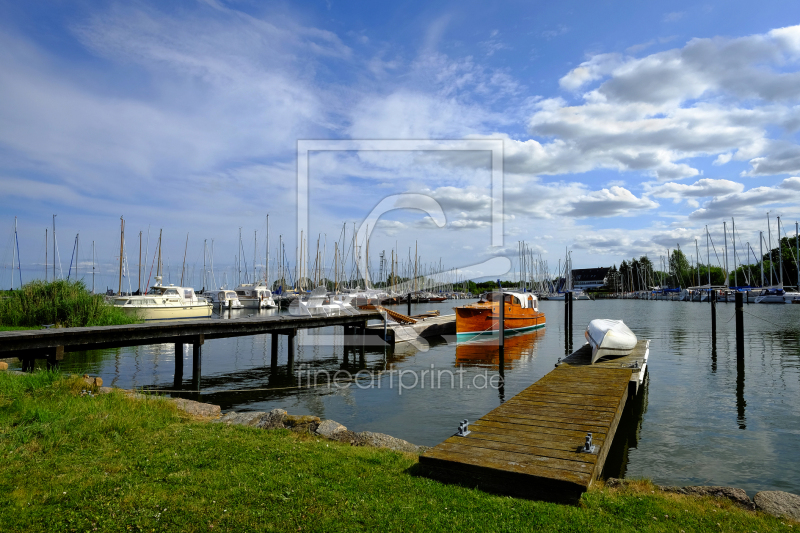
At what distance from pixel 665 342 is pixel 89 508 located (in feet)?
114

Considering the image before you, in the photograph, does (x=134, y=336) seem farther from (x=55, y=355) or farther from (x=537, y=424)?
(x=537, y=424)

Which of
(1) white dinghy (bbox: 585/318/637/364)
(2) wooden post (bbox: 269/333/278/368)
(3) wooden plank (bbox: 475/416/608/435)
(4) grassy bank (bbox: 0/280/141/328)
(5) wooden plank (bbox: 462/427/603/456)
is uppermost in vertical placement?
(4) grassy bank (bbox: 0/280/141/328)

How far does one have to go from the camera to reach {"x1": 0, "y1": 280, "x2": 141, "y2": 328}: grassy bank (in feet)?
82.9

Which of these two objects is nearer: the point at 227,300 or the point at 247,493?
the point at 247,493

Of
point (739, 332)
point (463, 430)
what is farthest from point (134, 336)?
point (739, 332)

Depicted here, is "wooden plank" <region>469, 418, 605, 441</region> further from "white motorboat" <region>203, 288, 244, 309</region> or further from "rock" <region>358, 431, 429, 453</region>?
"white motorboat" <region>203, 288, 244, 309</region>

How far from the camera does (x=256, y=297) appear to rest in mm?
78750

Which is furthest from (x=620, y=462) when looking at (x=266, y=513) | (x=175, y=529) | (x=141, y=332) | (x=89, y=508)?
(x=141, y=332)

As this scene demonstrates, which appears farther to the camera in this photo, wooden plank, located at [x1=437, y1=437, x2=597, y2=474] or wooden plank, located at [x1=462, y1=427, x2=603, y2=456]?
wooden plank, located at [x1=462, y1=427, x2=603, y2=456]

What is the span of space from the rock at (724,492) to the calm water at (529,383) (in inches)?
80.5

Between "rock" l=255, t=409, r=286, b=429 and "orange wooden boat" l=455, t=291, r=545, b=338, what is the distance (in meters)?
23.4

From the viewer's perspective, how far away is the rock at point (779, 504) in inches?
249

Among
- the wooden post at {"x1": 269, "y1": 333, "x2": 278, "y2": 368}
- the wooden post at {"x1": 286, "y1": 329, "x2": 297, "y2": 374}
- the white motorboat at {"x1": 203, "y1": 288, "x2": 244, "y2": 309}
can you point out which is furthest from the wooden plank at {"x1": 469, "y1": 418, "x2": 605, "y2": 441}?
the white motorboat at {"x1": 203, "y1": 288, "x2": 244, "y2": 309}

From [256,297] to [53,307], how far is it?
5309 centimetres
